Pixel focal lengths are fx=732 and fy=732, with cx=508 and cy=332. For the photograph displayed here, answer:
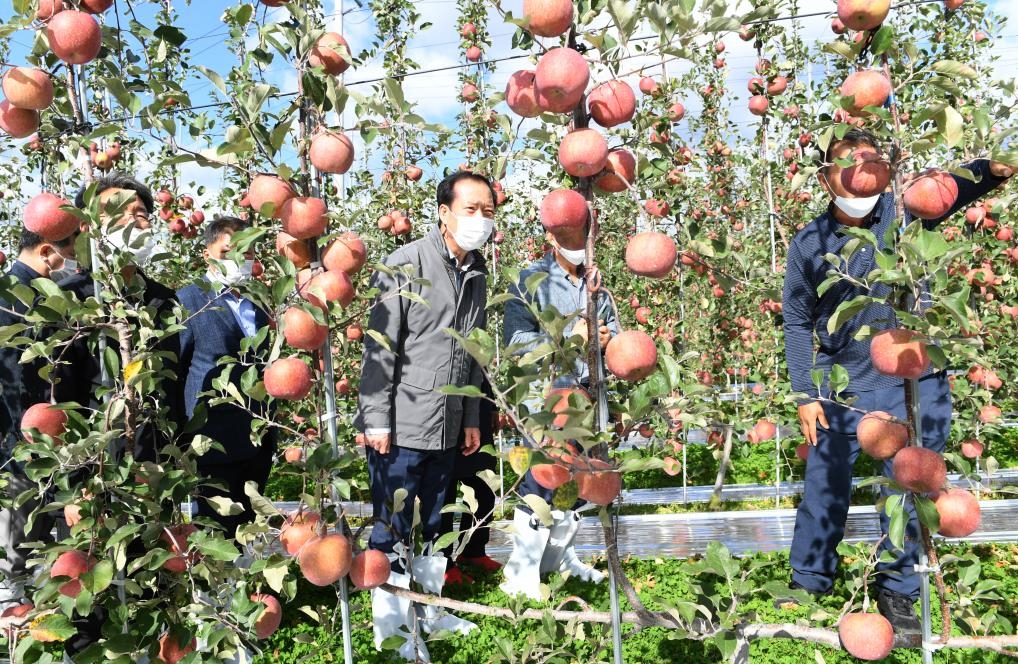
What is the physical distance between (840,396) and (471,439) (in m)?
1.41

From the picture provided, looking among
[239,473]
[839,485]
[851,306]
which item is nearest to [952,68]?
[851,306]

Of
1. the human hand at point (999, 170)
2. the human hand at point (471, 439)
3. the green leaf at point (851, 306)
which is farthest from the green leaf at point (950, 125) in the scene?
the human hand at point (471, 439)

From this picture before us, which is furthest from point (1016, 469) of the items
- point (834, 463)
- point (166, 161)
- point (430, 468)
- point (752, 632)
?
point (166, 161)

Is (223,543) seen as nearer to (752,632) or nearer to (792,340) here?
(752,632)

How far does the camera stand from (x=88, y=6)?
1478 millimetres

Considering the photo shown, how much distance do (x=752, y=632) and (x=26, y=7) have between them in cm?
180

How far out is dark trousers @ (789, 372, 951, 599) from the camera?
252 cm

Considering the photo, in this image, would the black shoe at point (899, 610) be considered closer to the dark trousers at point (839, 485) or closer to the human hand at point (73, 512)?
the dark trousers at point (839, 485)

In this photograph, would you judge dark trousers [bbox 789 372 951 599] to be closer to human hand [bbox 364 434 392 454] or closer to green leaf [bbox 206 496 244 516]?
human hand [bbox 364 434 392 454]

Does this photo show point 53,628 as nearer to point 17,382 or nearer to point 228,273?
point 228,273

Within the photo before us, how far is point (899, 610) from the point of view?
257cm

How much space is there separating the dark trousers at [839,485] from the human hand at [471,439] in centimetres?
129

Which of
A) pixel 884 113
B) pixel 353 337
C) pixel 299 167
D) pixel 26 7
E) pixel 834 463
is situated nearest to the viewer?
pixel 884 113

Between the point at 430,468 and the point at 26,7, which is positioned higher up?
the point at 26,7
